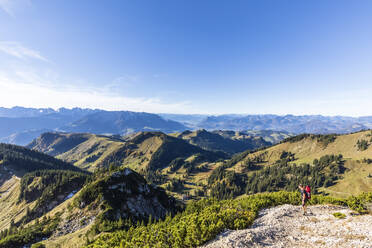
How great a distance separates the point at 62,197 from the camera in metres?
128

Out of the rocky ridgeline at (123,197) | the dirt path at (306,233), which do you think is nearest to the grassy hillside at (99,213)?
the rocky ridgeline at (123,197)

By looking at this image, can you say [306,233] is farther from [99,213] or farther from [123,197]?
[123,197]

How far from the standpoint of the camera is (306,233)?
2789 centimetres

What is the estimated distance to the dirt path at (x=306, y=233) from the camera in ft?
80.0

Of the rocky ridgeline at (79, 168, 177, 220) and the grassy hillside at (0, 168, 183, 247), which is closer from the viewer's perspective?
the grassy hillside at (0, 168, 183, 247)

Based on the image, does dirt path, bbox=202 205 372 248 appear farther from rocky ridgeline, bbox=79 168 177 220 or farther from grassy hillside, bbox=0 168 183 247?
rocky ridgeline, bbox=79 168 177 220

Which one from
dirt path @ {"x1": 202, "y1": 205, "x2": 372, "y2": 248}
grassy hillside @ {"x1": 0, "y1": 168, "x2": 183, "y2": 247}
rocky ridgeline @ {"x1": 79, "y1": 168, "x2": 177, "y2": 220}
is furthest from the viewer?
rocky ridgeline @ {"x1": 79, "y1": 168, "x2": 177, "y2": 220}

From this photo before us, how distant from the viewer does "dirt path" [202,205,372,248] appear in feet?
80.0

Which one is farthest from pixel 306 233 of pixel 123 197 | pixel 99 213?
pixel 123 197

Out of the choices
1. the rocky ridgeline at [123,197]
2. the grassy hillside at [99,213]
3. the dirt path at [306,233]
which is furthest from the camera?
the rocky ridgeline at [123,197]

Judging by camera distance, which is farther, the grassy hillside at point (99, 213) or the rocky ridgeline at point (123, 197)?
the rocky ridgeline at point (123, 197)

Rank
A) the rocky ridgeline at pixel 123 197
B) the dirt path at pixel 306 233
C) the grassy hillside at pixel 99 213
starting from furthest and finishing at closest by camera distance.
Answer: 1. the rocky ridgeline at pixel 123 197
2. the grassy hillside at pixel 99 213
3. the dirt path at pixel 306 233

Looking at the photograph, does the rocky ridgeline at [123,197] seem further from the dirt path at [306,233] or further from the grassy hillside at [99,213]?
the dirt path at [306,233]

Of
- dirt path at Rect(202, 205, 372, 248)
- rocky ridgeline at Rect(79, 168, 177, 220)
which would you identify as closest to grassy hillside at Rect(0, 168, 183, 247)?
rocky ridgeline at Rect(79, 168, 177, 220)
